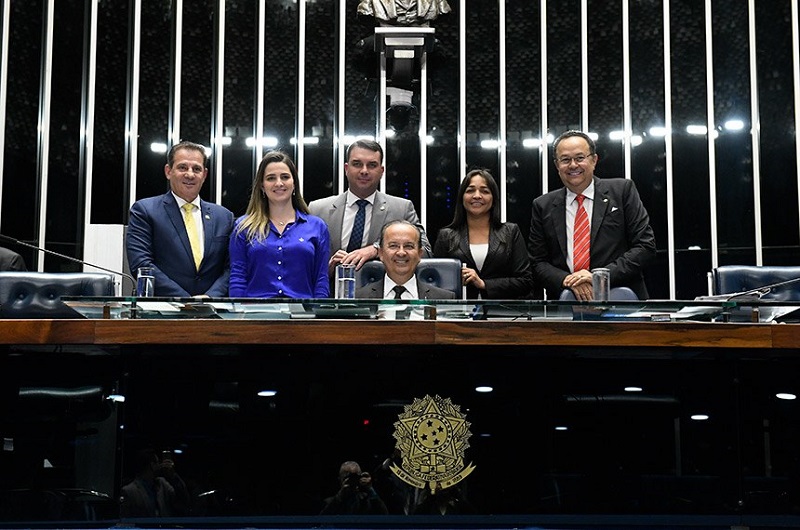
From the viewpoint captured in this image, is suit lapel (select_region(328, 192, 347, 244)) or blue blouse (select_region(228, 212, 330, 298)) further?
suit lapel (select_region(328, 192, 347, 244))

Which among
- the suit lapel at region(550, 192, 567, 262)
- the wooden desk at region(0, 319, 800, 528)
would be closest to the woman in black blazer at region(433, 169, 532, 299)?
the suit lapel at region(550, 192, 567, 262)

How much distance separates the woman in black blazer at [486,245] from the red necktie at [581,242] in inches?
11.4

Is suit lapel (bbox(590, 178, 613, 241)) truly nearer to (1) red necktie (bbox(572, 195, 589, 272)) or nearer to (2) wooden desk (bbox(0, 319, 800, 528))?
(1) red necktie (bbox(572, 195, 589, 272))

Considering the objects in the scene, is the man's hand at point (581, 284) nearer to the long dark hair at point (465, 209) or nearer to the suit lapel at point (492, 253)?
the suit lapel at point (492, 253)

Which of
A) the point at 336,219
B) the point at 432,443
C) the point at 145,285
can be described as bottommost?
the point at 432,443

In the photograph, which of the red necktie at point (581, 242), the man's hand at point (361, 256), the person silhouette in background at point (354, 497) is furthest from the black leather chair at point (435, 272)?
the person silhouette in background at point (354, 497)

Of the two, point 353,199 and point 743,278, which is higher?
point 353,199

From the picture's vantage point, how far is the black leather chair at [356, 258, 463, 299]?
3902 millimetres

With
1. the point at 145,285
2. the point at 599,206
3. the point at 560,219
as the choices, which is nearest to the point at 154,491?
the point at 145,285

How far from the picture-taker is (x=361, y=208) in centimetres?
458

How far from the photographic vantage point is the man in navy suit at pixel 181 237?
405cm

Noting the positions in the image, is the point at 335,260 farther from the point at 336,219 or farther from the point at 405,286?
the point at 405,286

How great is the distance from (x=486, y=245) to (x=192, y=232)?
135cm

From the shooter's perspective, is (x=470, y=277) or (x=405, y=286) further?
(x=470, y=277)
